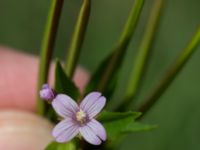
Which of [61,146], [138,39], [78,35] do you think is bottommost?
[138,39]

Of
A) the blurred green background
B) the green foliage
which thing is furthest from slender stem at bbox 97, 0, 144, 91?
the blurred green background

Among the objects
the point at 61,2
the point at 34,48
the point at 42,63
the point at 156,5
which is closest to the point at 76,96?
the point at 42,63

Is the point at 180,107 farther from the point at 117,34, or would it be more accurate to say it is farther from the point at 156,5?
the point at 156,5

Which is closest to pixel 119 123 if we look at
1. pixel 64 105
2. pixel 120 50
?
pixel 64 105

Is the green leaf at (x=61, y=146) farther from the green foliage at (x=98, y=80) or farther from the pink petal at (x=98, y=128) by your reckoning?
the green foliage at (x=98, y=80)

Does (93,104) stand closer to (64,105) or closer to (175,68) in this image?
(64,105)

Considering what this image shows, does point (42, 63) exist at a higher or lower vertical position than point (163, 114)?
higher
